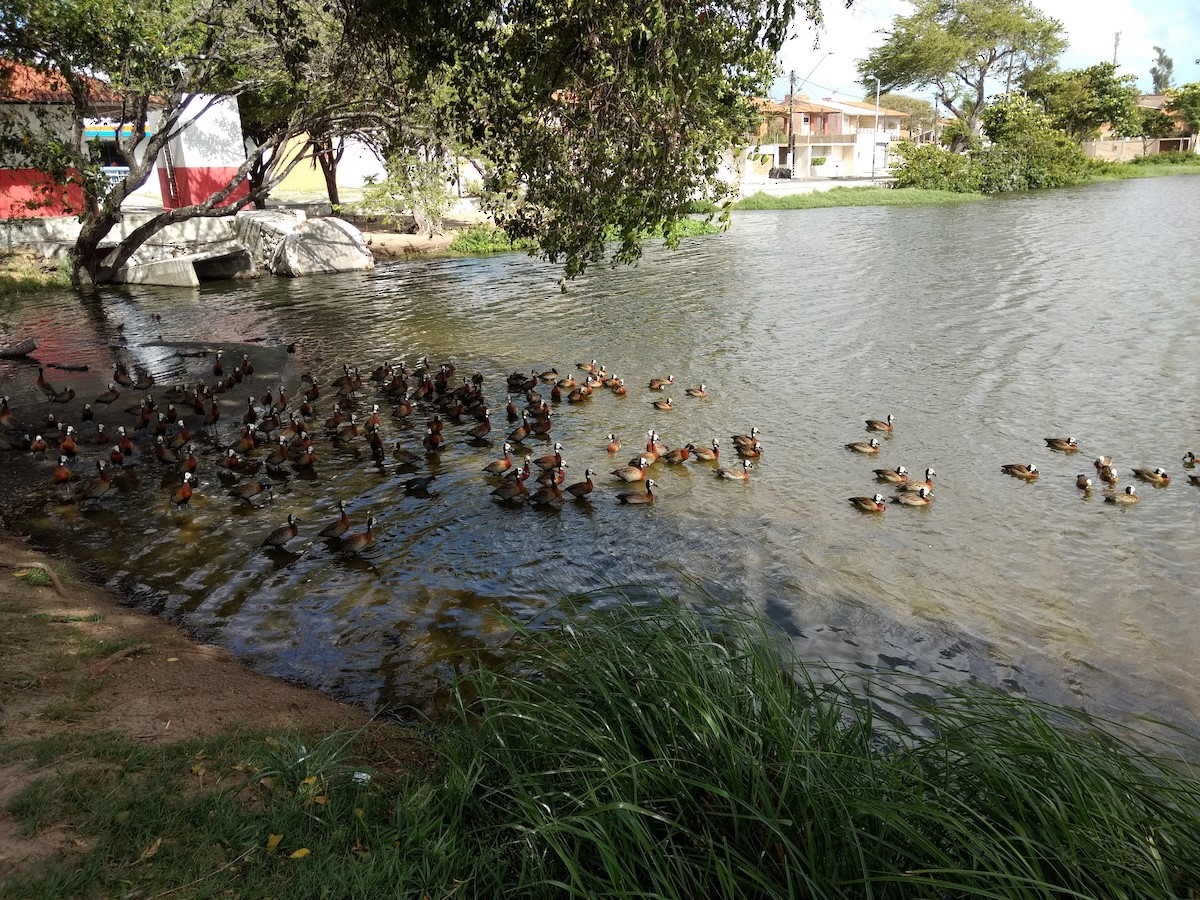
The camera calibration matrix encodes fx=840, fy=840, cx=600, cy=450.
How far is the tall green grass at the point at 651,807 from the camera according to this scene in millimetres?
3301

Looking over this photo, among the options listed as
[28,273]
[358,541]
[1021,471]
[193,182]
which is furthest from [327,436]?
[193,182]

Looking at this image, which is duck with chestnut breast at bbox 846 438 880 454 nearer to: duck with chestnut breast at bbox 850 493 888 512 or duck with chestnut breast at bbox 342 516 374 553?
duck with chestnut breast at bbox 850 493 888 512

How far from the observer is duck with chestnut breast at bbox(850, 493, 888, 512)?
1039 cm

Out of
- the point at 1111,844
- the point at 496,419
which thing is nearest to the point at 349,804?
the point at 1111,844

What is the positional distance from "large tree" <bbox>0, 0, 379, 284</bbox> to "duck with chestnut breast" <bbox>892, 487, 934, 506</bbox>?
33.5 ft

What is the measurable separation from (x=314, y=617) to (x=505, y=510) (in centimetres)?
321

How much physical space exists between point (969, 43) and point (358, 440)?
272ft

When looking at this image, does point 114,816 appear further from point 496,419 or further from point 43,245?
point 43,245

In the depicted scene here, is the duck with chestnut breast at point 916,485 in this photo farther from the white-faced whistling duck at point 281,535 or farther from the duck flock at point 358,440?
the white-faced whistling duck at point 281,535

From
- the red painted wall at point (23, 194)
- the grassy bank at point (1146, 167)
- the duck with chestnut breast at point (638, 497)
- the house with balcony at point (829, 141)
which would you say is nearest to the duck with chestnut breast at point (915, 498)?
the duck with chestnut breast at point (638, 497)

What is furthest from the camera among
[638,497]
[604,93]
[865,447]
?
[865,447]

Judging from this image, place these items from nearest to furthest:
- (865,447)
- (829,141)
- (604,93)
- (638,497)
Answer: (604,93)
(638,497)
(865,447)
(829,141)

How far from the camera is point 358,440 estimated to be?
13102 mm

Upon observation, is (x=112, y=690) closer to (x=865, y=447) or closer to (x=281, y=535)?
(x=281, y=535)
